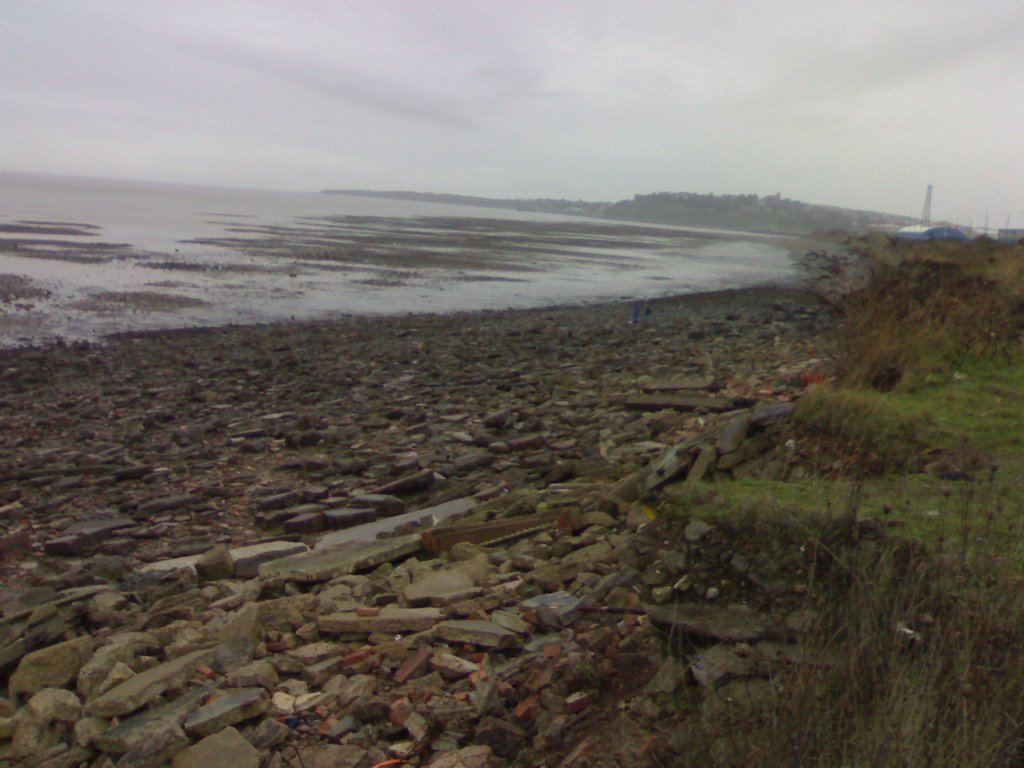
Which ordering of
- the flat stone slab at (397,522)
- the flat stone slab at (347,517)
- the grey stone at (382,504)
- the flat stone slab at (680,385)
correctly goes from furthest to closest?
the flat stone slab at (680,385) < the grey stone at (382,504) < the flat stone slab at (347,517) < the flat stone slab at (397,522)

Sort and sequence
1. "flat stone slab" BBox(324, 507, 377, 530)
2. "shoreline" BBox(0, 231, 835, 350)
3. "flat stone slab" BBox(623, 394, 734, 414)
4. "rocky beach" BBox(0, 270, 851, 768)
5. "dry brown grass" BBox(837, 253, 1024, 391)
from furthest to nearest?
Result: "shoreline" BBox(0, 231, 835, 350)
"flat stone slab" BBox(623, 394, 734, 414)
"dry brown grass" BBox(837, 253, 1024, 391)
"flat stone slab" BBox(324, 507, 377, 530)
"rocky beach" BBox(0, 270, 851, 768)

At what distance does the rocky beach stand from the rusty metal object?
2cm

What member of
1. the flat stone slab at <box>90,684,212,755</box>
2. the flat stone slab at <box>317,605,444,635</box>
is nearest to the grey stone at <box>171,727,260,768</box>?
the flat stone slab at <box>90,684,212,755</box>

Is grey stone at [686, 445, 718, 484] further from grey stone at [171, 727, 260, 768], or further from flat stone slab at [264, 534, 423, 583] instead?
grey stone at [171, 727, 260, 768]

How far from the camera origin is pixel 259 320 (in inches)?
881

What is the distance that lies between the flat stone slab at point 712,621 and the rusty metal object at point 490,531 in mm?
2383

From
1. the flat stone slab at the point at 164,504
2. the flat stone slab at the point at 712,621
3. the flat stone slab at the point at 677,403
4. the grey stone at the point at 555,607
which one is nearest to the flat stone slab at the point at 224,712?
Result: the grey stone at the point at 555,607

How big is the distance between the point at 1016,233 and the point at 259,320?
43.9 metres

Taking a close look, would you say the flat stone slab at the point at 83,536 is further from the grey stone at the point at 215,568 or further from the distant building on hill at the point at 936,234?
the distant building on hill at the point at 936,234

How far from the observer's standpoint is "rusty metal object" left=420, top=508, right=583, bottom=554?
591 cm

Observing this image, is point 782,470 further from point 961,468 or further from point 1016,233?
point 1016,233

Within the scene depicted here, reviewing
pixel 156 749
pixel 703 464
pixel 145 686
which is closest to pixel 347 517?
pixel 703 464

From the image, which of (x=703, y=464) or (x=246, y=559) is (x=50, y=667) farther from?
(x=703, y=464)

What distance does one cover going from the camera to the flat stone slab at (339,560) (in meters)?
5.52
